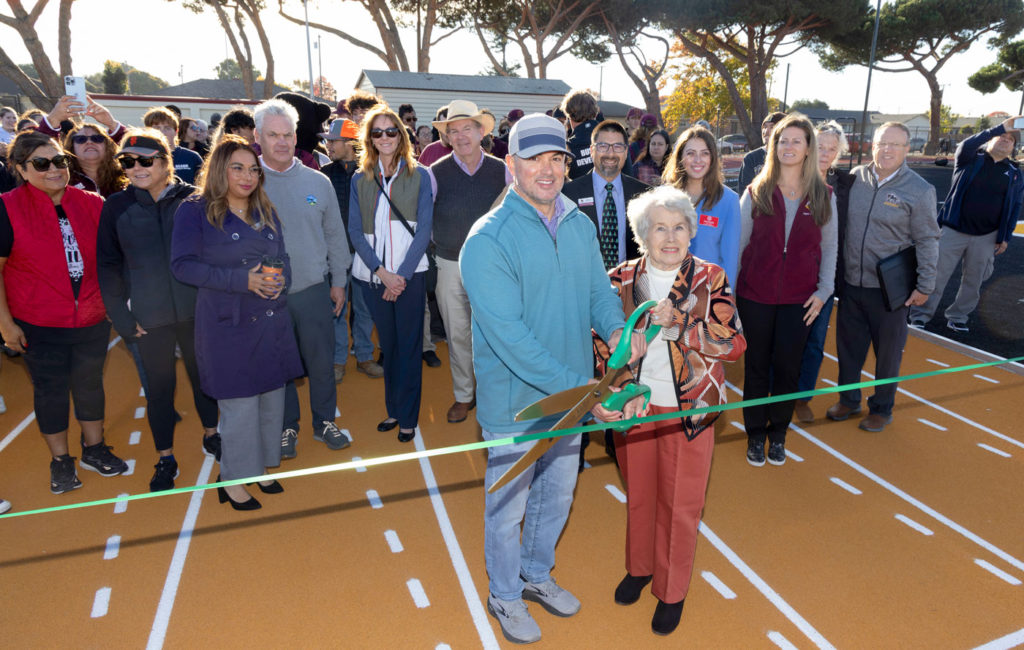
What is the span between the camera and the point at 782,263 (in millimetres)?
3820

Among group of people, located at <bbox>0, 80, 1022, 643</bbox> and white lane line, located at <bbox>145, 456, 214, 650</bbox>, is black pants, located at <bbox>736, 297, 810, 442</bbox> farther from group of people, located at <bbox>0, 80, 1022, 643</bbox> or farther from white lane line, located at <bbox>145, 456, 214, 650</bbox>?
white lane line, located at <bbox>145, 456, 214, 650</bbox>

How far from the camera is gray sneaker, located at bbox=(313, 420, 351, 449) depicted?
174 inches

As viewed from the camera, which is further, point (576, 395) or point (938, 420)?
point (938, 420)

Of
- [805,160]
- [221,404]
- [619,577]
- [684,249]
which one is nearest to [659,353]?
[684,249]

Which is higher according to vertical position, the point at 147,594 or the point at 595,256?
the point at 595,256

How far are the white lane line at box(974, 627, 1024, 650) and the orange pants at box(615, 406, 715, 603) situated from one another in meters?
1.31

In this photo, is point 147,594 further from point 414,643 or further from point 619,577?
point 619,577

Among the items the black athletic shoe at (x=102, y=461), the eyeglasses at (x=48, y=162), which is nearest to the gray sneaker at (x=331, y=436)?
the black athletic shoe at (x=102, y=461)

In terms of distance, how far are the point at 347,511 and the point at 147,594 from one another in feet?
3.47

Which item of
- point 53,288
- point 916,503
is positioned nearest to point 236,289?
point 53,288

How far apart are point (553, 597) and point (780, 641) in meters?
1.00

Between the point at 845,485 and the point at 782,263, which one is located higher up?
the point at 782,263

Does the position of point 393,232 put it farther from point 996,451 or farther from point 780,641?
point 996,451

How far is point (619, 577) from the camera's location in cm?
312
